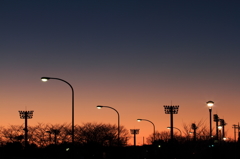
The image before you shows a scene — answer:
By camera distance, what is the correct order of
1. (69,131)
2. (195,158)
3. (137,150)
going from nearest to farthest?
(195,158) → (137,150) → (69,131)

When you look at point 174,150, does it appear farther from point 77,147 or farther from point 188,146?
point 77,147

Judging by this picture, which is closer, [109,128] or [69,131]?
[109,128]

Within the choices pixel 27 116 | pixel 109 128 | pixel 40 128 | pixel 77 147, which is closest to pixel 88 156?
pixel 77 147

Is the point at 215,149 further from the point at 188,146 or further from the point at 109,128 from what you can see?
the point at 109,128

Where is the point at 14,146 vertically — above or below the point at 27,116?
below

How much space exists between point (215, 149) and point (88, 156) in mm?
35966

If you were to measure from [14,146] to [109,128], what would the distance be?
2386cm

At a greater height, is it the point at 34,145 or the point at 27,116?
the point at 27,116

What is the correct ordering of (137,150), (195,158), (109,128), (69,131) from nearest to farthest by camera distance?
1. (195,158)
2. (137,150)
3. (109,128)
4. (69,131)

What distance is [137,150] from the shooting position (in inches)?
3445

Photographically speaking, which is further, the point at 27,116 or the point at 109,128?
the point at 109,128

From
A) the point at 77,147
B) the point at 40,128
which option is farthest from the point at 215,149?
the point at 40,128

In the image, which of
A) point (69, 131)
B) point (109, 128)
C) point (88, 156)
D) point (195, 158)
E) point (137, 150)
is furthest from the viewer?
point (69, 131)

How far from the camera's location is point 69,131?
11144 centimetres
